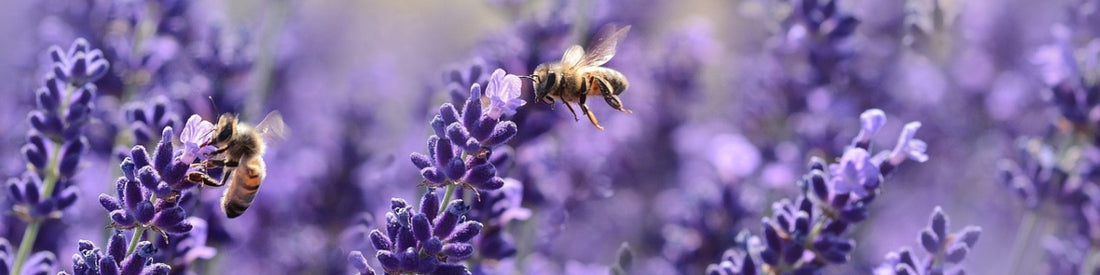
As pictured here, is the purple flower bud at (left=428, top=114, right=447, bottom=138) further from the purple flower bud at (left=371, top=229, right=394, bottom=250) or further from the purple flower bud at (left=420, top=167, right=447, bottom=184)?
the purple flower bud at (left=371, top=229, right=394, bottom=250)

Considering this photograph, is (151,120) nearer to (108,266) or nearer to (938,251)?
(108,266)

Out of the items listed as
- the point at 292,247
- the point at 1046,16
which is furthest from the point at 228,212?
the point at 1046,16

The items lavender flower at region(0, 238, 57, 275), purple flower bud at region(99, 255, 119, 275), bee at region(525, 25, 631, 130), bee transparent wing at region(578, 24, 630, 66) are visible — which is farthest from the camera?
bee transparent wing at region(578, 24, 630, 66)

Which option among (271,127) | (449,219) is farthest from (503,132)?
(271,127)

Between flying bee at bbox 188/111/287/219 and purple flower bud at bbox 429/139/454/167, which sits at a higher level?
flying bee at bbox 188/111/287/219

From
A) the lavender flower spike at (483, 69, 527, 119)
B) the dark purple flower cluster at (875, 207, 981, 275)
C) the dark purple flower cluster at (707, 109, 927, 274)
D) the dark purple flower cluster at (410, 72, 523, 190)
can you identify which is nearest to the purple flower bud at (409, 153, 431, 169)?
the dark purple flower cluster at (410, 72, 523, 190)

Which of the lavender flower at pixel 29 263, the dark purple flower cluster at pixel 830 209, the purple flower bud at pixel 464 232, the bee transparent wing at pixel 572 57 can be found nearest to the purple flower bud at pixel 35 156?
the lavender flower at pixel 29 263

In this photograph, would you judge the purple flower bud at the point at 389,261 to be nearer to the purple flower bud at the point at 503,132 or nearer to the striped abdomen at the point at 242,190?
the purple flower bud at the point at 503,132
